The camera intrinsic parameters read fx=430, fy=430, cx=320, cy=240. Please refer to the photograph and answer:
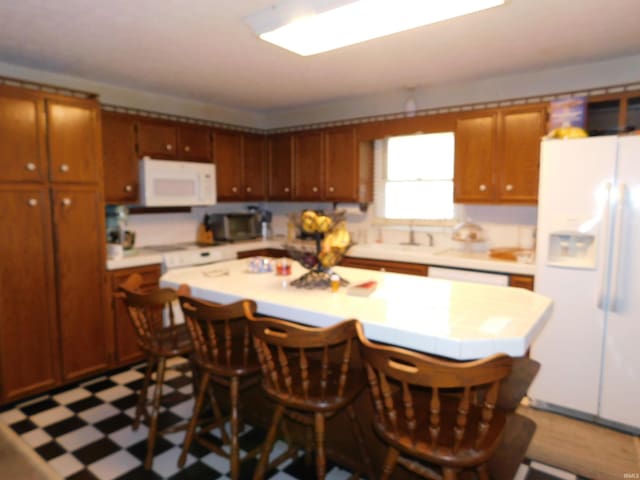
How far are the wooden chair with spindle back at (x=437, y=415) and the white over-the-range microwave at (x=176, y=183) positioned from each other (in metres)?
3.00

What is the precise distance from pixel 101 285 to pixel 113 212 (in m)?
0.69

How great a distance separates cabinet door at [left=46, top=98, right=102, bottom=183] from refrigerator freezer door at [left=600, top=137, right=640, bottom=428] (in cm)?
361

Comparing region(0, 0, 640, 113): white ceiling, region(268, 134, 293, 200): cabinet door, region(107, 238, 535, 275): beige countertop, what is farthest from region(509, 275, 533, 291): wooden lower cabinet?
region(268, 134, 293, 200): cabinet door

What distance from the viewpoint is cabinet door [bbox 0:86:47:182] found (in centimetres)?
284

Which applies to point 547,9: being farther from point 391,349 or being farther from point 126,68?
point 126,68

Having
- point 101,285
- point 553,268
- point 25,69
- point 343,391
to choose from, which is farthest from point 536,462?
point 25,69

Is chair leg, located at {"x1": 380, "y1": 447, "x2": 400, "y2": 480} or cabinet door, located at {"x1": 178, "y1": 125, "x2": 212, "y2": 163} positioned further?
cabinet door, located at {"x1": 178, "y1": 125, "x2": 212, "y2": 163}

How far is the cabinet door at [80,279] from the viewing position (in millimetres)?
3156

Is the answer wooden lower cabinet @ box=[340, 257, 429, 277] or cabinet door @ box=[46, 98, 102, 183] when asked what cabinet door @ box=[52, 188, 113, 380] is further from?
wooden lower cabinet @ box=[340, 257, 429, 277]

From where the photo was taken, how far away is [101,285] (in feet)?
11.1

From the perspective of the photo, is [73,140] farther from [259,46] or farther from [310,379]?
[310,379]

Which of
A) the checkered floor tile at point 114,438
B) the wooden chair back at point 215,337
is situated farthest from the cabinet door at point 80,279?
the wooden chair back at point 215,337

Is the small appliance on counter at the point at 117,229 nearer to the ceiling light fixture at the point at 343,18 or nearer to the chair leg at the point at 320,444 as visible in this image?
the ceiling light fixture at the point at 343,18

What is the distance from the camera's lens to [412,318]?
5.57ft
